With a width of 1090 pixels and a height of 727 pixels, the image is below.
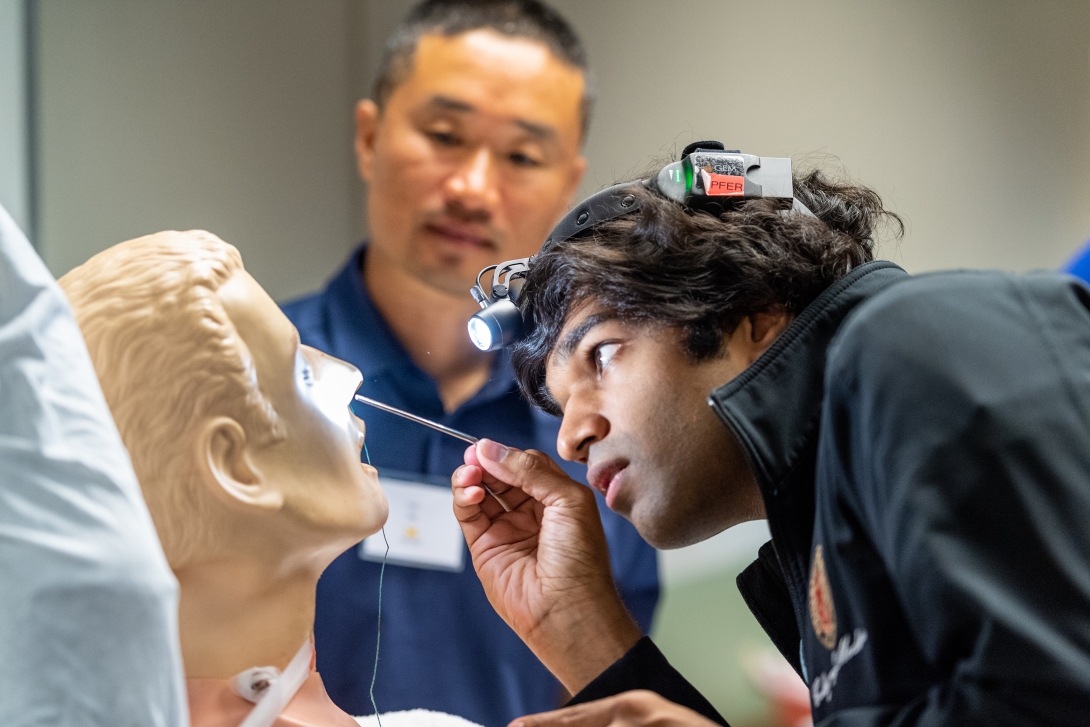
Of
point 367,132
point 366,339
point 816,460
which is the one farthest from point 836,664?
point 367,132

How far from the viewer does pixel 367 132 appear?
2018mm

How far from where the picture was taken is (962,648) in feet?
2.47

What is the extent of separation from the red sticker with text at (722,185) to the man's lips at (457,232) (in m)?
0.71

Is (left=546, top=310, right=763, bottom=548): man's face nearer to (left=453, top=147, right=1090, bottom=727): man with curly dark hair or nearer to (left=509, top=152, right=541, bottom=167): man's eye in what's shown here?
(left=453, top=147, right=1090, bottom=727): man with curly dark hair

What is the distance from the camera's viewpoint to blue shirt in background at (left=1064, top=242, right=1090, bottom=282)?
1800 mm

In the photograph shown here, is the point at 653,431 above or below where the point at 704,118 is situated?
below

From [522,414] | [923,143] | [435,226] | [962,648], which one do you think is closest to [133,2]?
[435,226]

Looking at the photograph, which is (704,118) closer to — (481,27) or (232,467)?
(481,27)

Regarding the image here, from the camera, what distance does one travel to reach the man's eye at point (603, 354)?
116 centimetres

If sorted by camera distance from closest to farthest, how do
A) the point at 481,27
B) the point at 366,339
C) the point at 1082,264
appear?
the point at 366,339, the point at 1082,264, the point at 481,27

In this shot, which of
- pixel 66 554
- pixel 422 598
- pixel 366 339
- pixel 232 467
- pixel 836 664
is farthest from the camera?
pixel 366 339

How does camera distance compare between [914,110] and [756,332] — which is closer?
[756,332]

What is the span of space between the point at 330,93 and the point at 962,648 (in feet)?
6.51

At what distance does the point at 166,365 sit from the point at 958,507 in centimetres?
72
